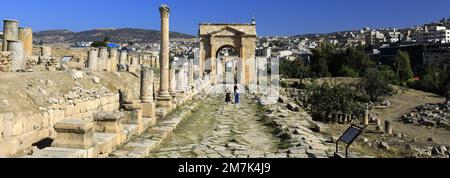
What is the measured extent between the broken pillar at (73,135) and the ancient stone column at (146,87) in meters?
5.01

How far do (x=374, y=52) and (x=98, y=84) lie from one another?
81714 mm

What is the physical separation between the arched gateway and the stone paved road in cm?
2691

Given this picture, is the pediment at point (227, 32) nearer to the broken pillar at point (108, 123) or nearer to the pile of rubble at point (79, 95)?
A: the pile of rubble at point (79, 95)

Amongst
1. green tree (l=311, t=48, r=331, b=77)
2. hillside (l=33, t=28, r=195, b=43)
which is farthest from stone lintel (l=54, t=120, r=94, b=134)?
hillside (l=33, t=28, r=195, b=43)

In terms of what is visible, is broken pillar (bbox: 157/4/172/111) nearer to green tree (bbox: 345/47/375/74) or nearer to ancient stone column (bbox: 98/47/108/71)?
ancient stone column (bbox: 98/47/108/71)

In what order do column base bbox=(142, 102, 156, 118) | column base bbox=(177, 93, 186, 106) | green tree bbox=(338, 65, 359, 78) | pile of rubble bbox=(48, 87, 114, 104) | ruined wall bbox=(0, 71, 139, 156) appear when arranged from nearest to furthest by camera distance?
ruined wall bbox=(0, 71, 139, 156) < pile of rubble bbox=(48, 87, 114, 104) < column base bbox=(142, 102, 156, 118) < column base bbox=(177, 93, 186, 106) < green tree bbox=(338, 65, 359, 78)

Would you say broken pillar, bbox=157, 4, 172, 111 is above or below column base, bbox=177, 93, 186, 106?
above

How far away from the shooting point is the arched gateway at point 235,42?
39594mm

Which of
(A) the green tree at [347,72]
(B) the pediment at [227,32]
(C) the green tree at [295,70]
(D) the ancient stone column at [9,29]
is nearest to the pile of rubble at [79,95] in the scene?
(D) the ancient stone column at [9,29]

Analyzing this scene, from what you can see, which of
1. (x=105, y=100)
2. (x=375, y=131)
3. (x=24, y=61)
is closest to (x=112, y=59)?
(x=24, y=61)

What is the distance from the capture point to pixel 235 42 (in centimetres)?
4009

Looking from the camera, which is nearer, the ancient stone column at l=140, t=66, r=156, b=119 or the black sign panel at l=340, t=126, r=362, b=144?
the black sign panel at l=340, t=126, r=362, b=144

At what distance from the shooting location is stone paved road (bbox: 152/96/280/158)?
7438 millimetres

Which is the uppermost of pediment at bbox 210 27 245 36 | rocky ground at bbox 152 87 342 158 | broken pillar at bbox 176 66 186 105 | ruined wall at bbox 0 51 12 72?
pediment at bbox 210 27 245 36
